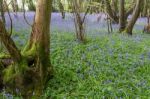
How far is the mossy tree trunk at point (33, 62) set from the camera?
254 inches

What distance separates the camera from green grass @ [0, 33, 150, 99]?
6.46m

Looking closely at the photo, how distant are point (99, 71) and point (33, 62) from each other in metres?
1.60

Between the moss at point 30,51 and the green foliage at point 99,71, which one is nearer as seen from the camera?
the green foliage at point 99,71

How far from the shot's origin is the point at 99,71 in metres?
7.43

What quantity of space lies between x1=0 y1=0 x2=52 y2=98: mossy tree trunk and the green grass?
12.2 inches

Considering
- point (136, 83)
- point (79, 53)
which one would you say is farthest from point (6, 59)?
point (136, 83)

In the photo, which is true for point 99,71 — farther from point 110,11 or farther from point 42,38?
point 110,11

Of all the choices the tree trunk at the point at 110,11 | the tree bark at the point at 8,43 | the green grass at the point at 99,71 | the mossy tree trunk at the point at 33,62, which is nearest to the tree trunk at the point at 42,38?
the mossy tree trunk at the point at 33,62

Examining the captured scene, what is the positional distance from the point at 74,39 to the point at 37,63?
422cm

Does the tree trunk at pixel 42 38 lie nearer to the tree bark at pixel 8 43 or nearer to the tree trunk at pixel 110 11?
the tree bark at pixel 8 43

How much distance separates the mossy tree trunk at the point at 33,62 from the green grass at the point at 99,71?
12.2 inches

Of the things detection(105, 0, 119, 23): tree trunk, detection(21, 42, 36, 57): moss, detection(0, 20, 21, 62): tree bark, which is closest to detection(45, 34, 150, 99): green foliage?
detection(21, 42, 36, 57): moss

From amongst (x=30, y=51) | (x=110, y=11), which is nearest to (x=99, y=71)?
(x=30, y=51)

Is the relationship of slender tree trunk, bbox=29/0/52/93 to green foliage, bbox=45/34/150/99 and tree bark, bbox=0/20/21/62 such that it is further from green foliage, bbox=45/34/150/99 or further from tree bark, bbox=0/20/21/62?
tree bark, bbox=0/20/21/62
